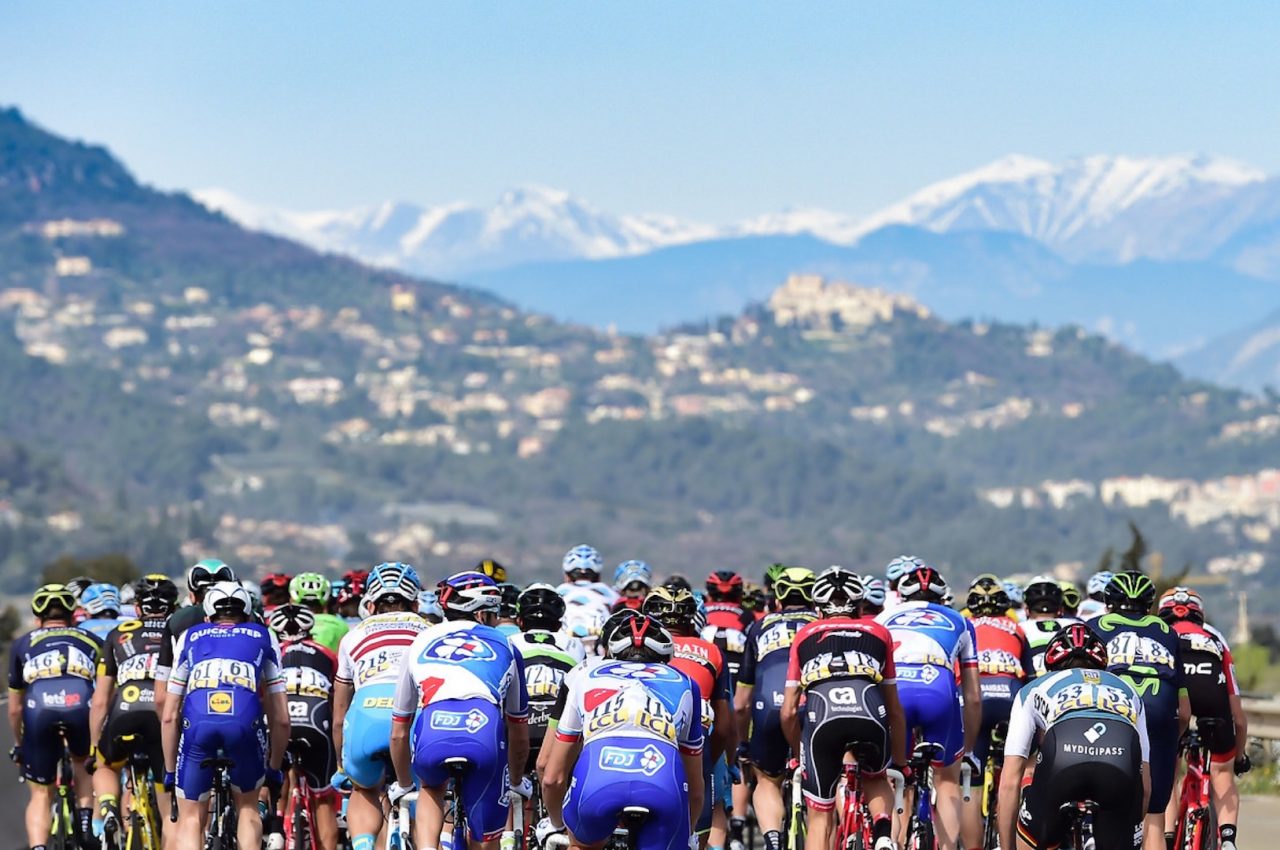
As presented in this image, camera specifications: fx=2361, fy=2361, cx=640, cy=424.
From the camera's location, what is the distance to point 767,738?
12883 millimetres

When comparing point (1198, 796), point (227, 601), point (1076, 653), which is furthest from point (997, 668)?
point (227, 601)

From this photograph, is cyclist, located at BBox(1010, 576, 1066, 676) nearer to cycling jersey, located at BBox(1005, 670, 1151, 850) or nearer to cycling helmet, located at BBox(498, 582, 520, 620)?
cycling helmet, located at BBox(498, 582, 520, 620)

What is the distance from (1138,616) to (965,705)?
1.04 m

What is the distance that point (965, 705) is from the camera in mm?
11656

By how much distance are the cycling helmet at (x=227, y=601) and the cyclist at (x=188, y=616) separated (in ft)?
0.85

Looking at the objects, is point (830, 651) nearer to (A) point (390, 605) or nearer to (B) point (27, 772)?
(A) point (390, 605)

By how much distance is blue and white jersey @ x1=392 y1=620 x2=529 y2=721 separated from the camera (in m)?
9.76

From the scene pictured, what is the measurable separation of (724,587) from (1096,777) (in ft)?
16.7

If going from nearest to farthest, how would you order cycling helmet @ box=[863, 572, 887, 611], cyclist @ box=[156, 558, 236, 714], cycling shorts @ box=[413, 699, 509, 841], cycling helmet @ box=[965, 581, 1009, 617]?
cycling shorts @ box=[413, 699, 509, 841]
cycling helmet @ box=[863, 572, 887, 611]
cyclist @ box=[156, 558, 236, 714]
cycling helmet @ box=[965, 581, 1009, 617]

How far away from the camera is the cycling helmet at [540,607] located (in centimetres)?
1141

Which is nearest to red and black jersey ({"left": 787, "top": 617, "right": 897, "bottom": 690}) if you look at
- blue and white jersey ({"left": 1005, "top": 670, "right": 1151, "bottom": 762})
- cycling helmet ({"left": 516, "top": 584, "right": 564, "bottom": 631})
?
blue and white jersey ({"left": 1005, "top": 670, "right": 1151, "bottom": 762})

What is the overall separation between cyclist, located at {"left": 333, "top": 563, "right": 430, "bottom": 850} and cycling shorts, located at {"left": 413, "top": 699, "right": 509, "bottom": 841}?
123 cm

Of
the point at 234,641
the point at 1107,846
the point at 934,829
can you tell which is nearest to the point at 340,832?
the point at 234,641

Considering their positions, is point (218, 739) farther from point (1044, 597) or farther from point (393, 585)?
point (1044, 597)
